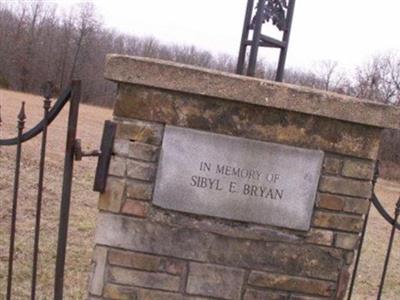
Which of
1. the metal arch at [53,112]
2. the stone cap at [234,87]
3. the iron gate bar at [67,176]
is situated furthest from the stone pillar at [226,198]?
the metal arch at [53,112]

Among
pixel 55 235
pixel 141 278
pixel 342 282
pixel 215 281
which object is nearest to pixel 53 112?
pixel 141 278

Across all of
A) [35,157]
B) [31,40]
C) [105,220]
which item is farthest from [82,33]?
[105,220]

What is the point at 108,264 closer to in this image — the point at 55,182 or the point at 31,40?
the point at 55,182

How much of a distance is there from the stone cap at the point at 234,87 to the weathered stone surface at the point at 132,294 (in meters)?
0.99

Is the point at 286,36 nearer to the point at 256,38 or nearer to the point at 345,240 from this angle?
the point at 256,38

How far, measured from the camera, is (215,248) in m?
2.76

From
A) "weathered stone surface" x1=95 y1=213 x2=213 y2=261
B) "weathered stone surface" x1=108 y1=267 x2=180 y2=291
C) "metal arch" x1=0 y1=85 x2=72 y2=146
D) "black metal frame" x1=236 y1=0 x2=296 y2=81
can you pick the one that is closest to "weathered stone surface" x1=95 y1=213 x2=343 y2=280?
"weathered stone surface" x1=95 y1=213 x2=213 y2=261

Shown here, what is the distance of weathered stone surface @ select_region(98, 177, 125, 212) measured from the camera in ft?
8.84

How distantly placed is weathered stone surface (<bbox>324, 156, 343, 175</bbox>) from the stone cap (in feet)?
0.70

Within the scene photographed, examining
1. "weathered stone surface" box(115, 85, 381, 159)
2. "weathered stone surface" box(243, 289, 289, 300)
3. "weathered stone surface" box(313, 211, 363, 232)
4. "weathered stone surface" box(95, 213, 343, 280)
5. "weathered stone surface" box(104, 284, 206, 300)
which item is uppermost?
"weathered stone surface" box(115, 85, 381, 159)

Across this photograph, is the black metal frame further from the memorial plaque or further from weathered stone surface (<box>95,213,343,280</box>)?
weathered stone surface (<box>95,213,343,280</box>)

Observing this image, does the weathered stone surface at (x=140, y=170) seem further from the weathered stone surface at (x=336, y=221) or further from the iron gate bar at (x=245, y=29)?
the iron gate bar at (x=245, y=29)

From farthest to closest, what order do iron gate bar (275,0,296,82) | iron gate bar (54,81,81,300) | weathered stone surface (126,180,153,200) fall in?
iron gate bar (275,0,296,82) → iron gate bar (54,81,81,300) → weathered stone surface (126,180,153,200)

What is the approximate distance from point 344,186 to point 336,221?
0.18 m
